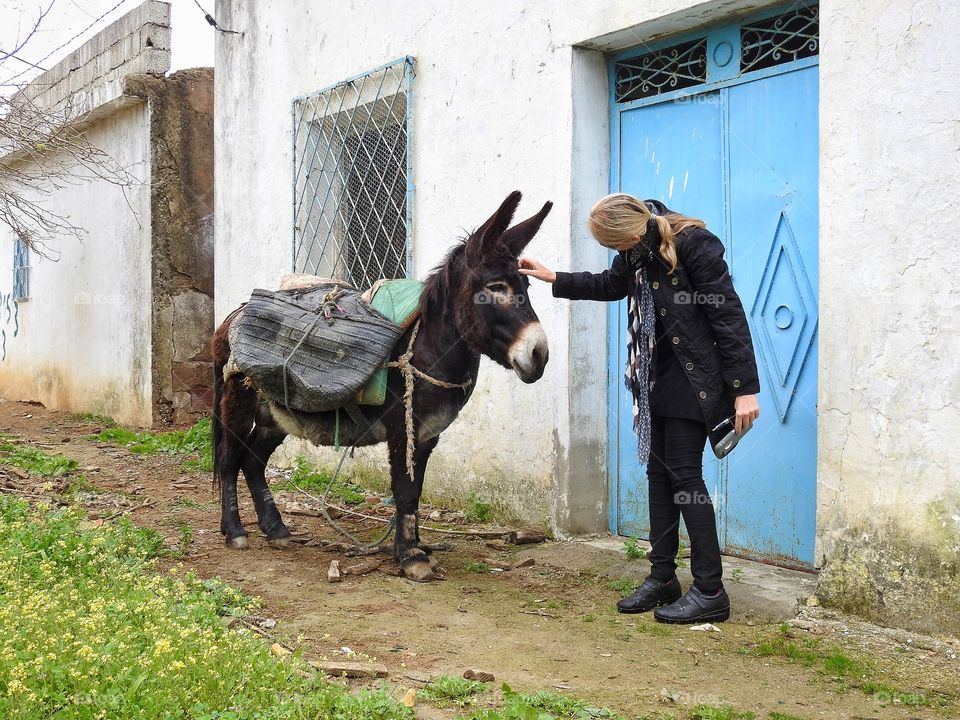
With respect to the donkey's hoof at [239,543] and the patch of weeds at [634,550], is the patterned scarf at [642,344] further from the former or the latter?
the donkey's hoof at [239,543]

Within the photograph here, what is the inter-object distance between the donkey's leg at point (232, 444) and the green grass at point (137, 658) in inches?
45.1

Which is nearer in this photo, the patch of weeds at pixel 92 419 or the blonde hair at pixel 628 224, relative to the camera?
the blonde hair at pixel 628 224

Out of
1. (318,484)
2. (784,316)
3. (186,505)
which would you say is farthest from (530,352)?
(318,484)

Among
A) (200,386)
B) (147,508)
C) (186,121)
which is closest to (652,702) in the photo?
(147,508)

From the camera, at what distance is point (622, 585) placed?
4.34m

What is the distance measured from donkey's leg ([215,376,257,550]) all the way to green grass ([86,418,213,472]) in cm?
253

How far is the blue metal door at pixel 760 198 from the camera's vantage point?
441 centimetres

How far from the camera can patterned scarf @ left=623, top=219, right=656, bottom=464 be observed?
385 cm

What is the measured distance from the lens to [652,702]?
2.97 meters

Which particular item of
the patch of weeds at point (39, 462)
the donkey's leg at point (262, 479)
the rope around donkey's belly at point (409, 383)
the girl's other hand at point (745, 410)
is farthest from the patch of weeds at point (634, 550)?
the patch of weeds at point (39, 462)

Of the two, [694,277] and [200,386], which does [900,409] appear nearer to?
[694,277]

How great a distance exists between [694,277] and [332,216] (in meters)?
4.34
